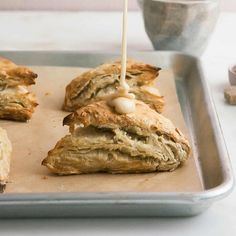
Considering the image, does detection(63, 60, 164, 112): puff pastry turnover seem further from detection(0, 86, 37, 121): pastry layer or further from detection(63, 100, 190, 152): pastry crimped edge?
detection(63, 100, 190, 152): pastry crimped edge

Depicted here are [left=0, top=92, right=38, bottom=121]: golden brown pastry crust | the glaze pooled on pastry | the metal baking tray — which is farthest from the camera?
[left=0, top=92, right=38, bottom=121]: golden brown pastry crust

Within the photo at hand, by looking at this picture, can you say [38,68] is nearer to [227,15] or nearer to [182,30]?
[182,30]

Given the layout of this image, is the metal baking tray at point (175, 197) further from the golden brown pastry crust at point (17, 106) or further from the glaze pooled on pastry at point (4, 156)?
the golden brown pastry crust at point (17, 106)

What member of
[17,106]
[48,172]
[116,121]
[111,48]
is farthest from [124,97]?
[111,48]

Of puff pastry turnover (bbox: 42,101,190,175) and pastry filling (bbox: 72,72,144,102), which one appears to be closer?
puff pastry turnover (bbox: 42,101,190,175)

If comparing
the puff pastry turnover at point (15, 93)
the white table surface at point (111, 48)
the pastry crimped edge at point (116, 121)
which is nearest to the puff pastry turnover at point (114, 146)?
the pastry crimped edge at point (116, 121)

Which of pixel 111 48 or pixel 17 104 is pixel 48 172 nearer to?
pixel 17 104

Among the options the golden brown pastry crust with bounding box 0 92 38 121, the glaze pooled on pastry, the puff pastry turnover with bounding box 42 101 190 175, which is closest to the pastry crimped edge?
the puff pastry turnover with bounding box 42 101 190 175
